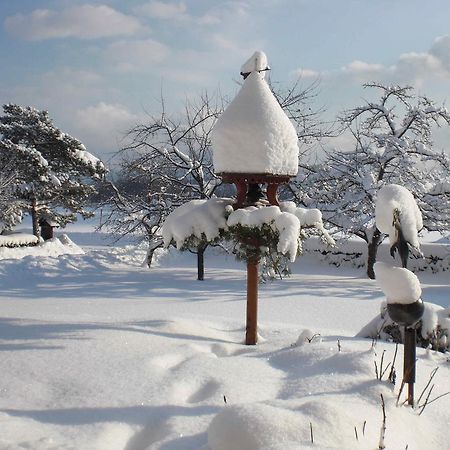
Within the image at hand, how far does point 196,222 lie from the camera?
220 inches

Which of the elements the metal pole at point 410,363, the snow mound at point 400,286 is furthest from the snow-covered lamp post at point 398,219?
the metal pole at point 410,363

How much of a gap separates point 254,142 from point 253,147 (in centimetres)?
6

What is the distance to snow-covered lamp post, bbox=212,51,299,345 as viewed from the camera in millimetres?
5367

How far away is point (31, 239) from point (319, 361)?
62.1 ft

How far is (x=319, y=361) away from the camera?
173 inches

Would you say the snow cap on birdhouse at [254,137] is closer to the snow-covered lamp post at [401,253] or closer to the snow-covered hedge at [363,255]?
the snow-covered lamp post at [401,253]

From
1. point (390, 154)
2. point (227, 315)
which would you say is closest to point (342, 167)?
point (390, 154)

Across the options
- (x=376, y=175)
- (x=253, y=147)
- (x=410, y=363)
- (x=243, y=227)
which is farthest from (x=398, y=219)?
(x=376, y=175)

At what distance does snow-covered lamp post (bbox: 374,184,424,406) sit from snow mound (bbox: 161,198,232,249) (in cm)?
250

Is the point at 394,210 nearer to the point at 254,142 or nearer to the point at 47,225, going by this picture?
the point at 254,142

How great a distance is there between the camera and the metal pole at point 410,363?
351 centimetres

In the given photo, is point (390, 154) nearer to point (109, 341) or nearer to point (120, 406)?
point (109, 341)

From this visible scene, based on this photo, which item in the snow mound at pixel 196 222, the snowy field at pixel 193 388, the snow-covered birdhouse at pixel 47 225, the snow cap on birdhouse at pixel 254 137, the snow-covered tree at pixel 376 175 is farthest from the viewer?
the snow-covered birdhouse at pixel 47 225

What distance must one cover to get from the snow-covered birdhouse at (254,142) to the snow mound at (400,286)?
2301 millimetres
